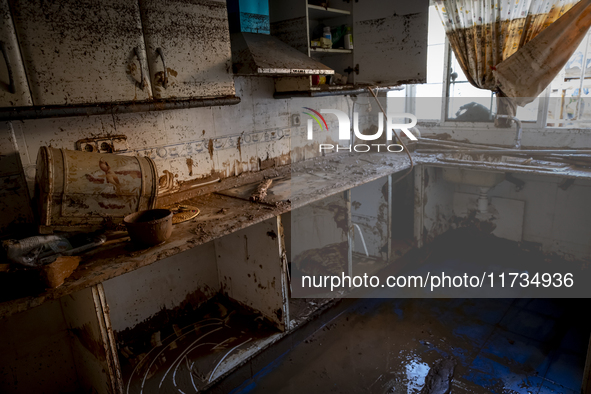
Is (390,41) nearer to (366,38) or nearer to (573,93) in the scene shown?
(366,38)

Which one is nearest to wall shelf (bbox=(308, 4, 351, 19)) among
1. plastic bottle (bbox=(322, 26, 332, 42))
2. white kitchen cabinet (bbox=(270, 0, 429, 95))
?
white kitchen cabinet (bbox=(270, 0, 429, 95))

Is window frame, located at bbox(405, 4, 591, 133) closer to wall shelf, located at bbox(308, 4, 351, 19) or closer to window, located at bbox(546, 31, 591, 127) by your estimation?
window, located at bbox(546, 31, 591, 127)

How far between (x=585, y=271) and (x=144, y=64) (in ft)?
11.9

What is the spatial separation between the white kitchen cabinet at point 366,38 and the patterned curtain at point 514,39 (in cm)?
50

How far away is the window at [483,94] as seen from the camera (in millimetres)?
2865

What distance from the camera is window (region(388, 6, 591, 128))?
2.87 meters

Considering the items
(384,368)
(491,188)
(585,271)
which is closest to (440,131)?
(491,188)

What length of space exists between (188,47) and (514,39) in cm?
240

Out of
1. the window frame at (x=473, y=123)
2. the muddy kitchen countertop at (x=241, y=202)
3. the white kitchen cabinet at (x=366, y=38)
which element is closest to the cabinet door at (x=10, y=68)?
the muddy kitchen countertop at (x=241, y=202)

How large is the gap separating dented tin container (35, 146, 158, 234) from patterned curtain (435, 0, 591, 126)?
2.61 m

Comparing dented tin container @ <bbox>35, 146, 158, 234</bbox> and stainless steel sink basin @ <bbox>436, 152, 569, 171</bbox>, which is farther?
stainless steel sink basin @ <bbox>436, 152, 569, 171</bbox>

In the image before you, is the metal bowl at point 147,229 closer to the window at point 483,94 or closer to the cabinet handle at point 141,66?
the cabinet handle at point 141,66

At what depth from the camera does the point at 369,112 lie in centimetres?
338

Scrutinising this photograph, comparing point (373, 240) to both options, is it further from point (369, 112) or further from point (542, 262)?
point (542, 262)
